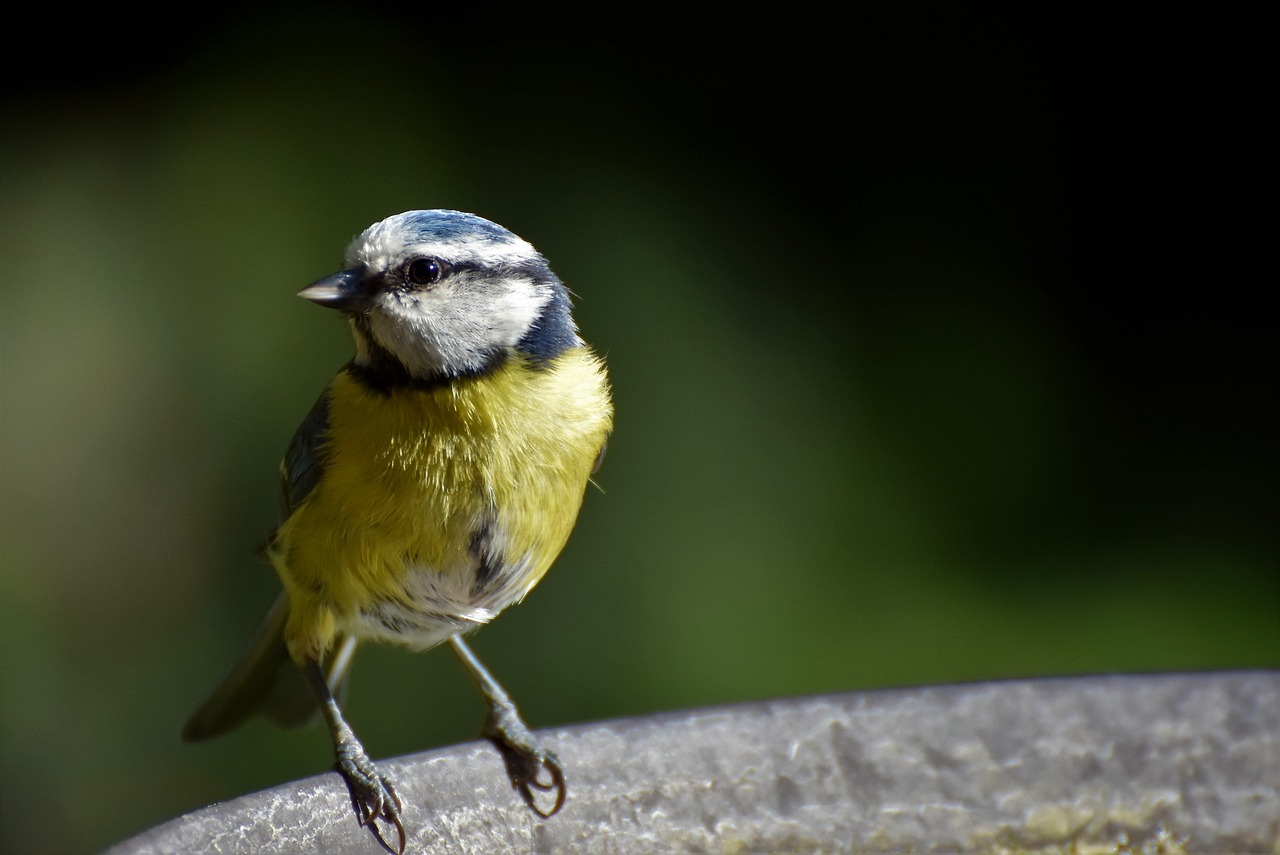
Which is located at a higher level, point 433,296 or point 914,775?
point 433,296

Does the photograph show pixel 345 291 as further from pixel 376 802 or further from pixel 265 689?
pixel 265 689

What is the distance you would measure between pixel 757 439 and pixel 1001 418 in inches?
21.9

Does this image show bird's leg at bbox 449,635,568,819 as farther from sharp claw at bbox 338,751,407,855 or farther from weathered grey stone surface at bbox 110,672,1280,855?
sharp claw at bbox 338,751,407,855

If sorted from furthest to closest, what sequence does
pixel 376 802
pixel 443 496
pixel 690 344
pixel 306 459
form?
pixel 690 344 < pixel 306 459 < pixel 443 496 < pixel 376 802

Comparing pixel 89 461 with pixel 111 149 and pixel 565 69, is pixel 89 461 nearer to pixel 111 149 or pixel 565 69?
pixel 111 149

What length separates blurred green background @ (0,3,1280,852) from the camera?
10.0ft

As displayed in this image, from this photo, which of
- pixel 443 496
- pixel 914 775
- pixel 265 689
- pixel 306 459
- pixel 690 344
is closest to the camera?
pixel 914 775

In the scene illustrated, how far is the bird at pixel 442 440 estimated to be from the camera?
167cm

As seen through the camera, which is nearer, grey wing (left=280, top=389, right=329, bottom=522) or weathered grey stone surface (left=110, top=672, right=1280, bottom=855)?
weathered grey stone surface (left=110, top=672, right=1280, bottom=855)

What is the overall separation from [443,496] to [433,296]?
23 cm

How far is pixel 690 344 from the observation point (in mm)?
3262

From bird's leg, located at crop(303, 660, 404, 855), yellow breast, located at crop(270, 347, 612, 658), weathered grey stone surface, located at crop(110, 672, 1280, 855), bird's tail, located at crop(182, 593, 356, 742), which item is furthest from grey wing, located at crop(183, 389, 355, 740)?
weathered grey stone surface, located at crop(110, 672, 1280, 855)

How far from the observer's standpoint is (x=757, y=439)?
10.8 ft

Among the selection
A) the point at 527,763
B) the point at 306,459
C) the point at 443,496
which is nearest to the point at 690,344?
the point at 306,459
